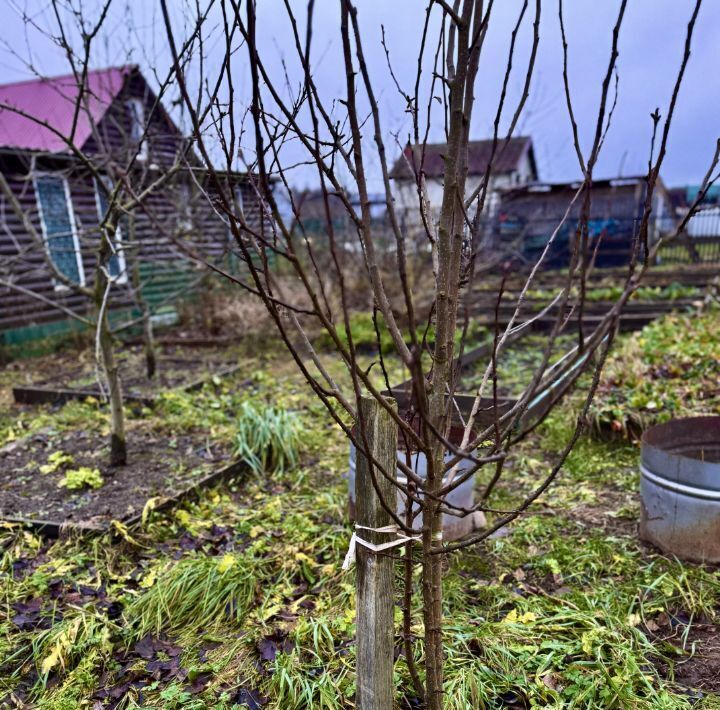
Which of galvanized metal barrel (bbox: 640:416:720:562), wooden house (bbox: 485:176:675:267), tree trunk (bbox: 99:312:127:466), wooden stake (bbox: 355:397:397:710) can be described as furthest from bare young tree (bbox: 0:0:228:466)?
wooden house (bbox: 485:176:675:267)

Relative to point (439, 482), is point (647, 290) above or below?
below

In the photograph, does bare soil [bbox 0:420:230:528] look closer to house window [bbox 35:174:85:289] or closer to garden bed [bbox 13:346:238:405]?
garden bed [bbox 13:346:238:405]

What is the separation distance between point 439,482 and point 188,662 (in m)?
1.87

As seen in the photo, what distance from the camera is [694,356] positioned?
5684 millimetres

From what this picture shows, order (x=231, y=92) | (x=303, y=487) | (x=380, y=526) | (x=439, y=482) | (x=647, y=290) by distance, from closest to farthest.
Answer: (x=231, y=92)
(x=439, y=482)
(x=380, y=526)
(x=303, y=487)
(x=647, y=290)

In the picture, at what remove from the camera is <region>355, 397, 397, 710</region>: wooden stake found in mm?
1610

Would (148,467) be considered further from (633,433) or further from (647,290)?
(647,290)

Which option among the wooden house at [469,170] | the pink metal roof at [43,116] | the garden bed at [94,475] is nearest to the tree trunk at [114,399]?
the garden bed at [94,475]

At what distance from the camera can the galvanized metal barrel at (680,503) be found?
301 cm

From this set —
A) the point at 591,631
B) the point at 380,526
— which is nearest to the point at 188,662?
the point at 380,526

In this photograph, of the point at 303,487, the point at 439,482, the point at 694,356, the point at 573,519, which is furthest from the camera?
the point at 694,356

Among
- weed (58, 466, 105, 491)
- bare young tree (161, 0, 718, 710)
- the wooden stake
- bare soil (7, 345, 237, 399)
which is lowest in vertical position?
bare soil (7, 345, 237, 399)

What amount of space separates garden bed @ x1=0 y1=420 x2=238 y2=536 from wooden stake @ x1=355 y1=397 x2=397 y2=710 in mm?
2473

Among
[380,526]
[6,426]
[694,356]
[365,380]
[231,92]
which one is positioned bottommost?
[6,426]
